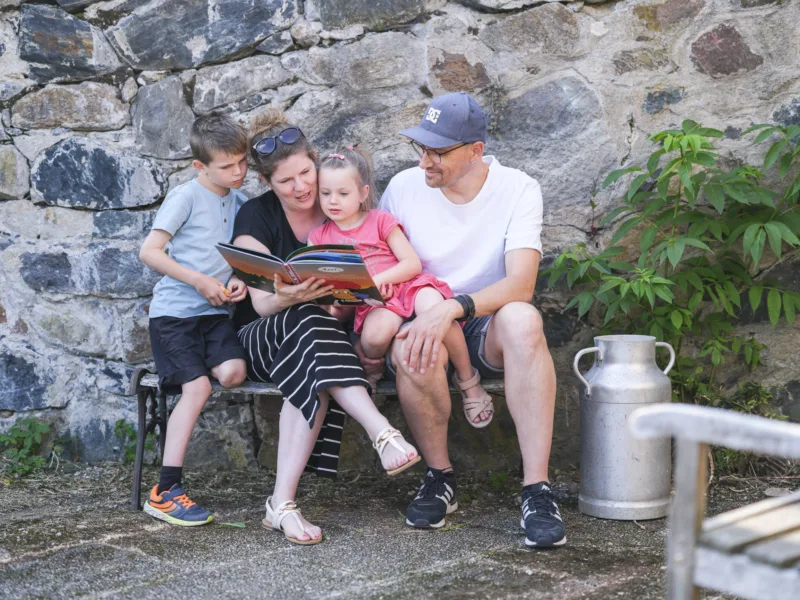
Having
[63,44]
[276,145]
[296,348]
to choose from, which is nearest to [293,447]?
[296,348]

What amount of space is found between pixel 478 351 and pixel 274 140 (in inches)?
37.4

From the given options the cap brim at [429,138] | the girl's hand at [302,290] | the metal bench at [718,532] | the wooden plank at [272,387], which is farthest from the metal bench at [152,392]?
the metal bench at [718,532]

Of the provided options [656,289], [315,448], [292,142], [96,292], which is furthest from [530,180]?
[96,292]

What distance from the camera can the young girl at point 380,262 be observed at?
2826 mm

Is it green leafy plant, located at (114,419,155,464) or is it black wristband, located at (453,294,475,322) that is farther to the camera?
green leafy plant, located at (114,419,155,464)

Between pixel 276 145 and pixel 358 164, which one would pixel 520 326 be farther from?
pixel 276 145

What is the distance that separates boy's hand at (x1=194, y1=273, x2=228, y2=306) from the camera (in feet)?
10.1

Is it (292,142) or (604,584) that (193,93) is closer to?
(292,142)

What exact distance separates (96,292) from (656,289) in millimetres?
2136

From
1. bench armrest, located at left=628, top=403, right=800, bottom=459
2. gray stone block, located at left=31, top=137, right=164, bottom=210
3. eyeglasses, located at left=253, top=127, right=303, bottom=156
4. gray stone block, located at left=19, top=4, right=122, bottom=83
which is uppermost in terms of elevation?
gray stone block, located at left=19, top=4, right=122, bottom=83

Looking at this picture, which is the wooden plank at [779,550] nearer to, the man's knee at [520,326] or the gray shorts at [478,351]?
the man's knee at [520,326]

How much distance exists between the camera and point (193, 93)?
3.53 metres

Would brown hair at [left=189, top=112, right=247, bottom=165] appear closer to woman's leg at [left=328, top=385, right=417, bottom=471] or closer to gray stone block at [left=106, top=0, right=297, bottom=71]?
gray stone block at [left=106, top=0, right=297, bottom=71]

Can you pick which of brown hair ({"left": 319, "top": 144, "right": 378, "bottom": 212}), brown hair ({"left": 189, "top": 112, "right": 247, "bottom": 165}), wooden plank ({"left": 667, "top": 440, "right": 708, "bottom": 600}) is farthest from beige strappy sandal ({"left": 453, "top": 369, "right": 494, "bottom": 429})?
wooden plank ({"left": 667, "top": 440, "right": 708, "bottom": 600})
